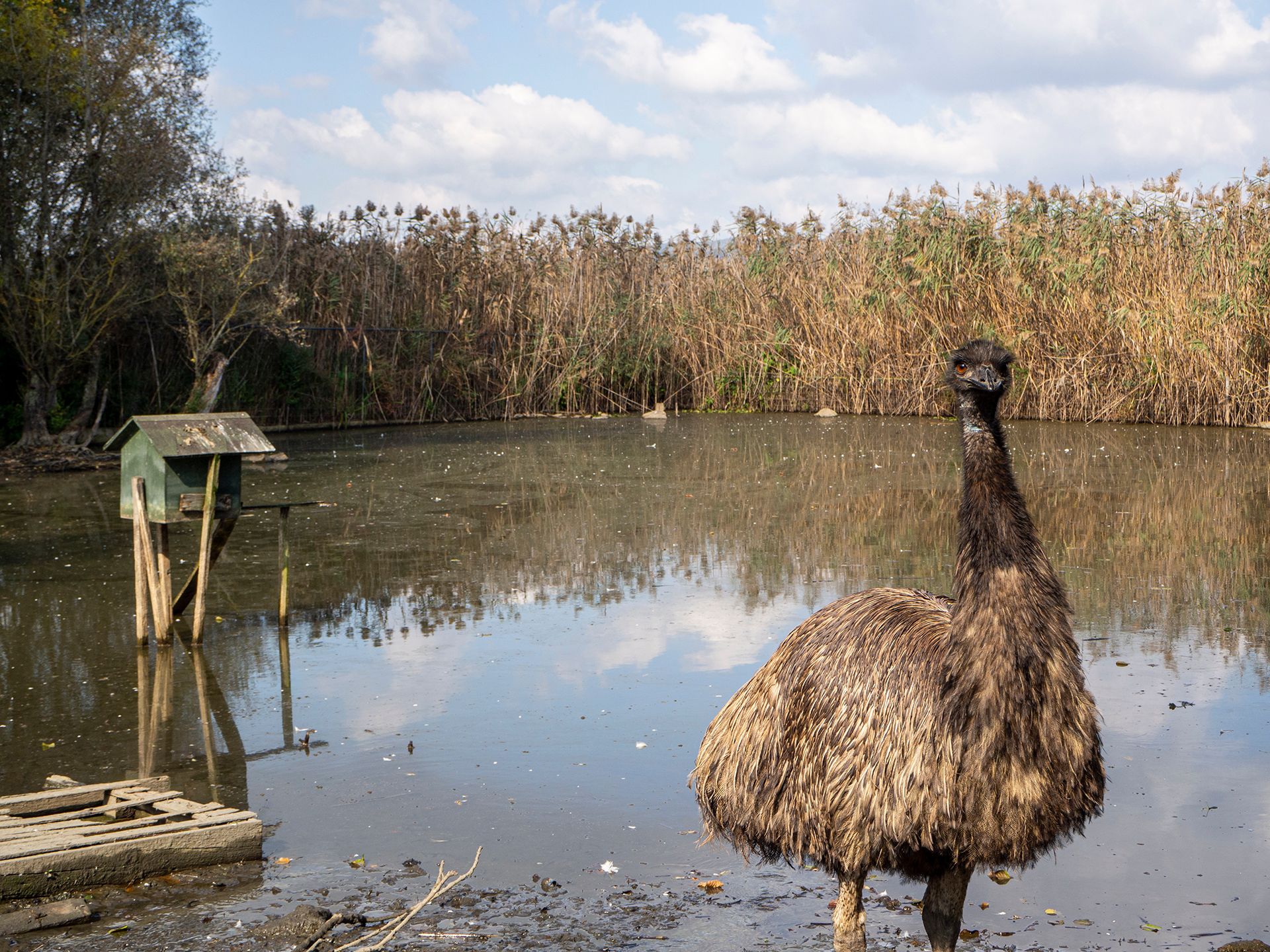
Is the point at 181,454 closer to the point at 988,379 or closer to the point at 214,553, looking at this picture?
the point at 214,553

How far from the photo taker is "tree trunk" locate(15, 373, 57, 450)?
18.4 meters

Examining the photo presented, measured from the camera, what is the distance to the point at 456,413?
25.8 metres

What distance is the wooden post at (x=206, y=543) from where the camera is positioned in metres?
7.88

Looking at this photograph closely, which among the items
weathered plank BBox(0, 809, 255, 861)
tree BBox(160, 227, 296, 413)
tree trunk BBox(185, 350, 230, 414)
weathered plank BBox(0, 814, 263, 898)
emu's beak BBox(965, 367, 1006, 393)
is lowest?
weathered plank BBox(0, 814, 263, 898)

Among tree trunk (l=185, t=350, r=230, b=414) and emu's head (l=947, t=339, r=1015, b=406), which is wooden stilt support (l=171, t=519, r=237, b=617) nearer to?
emu's head (l=947, t=339, r=1015, b=406)

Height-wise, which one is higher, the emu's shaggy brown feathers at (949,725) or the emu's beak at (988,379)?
the emu's beak at (988,379)

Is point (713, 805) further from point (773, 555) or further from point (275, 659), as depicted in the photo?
point (773, 555)

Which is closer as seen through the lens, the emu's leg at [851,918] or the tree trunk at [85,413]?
the emu's leg at [851,918]

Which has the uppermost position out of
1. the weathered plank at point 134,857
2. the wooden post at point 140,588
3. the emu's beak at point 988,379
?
the emu's beak at point 988,379

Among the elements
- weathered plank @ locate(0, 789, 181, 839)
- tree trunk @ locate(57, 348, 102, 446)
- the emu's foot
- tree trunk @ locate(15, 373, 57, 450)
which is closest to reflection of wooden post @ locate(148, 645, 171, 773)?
weathered plank @ locate(0, 789, 181, 839)

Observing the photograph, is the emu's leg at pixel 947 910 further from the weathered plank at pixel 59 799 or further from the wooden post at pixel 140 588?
the wooden post at pixel 140 588

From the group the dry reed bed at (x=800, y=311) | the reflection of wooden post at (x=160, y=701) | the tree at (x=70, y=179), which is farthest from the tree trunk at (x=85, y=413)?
the reflection of wooden post at (x=160, y=701)

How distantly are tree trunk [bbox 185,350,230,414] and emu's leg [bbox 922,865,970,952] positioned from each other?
17229mm

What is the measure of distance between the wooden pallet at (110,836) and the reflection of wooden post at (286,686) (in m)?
1.11
